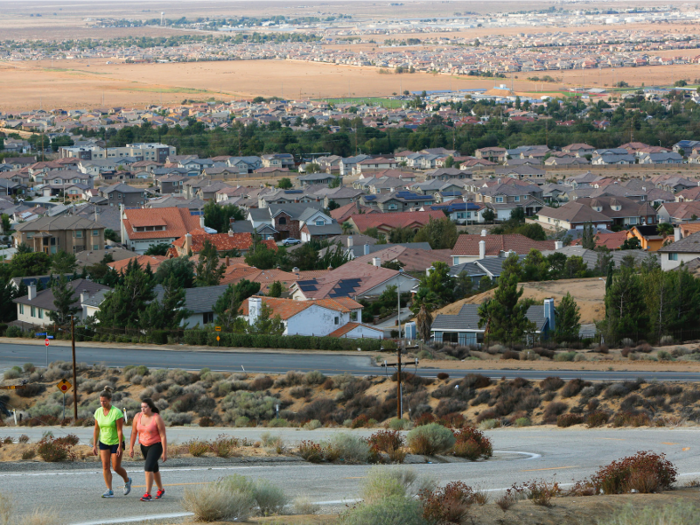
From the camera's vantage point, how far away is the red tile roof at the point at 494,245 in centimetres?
5677

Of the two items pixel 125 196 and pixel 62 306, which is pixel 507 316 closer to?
pixel 62 306

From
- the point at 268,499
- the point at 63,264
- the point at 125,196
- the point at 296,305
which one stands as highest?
the point at 125,196

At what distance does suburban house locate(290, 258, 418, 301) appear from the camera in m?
46.7

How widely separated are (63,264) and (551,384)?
35.5 meters

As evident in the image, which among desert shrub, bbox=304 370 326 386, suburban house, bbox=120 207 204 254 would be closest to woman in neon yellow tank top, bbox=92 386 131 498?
desert shrub, bbox=304 370 326 386

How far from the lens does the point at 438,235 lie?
216ft

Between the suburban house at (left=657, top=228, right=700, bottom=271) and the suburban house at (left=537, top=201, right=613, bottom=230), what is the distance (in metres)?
25.6

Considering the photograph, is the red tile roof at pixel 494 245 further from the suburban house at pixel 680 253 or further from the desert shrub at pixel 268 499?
the desert shrub at pixel 268 499

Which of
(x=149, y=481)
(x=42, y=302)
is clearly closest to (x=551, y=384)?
(x=149, y=481)

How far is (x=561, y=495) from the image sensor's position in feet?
38.5

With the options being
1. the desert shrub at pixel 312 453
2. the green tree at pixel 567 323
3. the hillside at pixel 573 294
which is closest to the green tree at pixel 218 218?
the hillside at pixel 573 294

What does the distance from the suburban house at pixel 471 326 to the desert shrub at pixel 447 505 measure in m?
27.4

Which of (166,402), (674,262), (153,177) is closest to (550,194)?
(674,262)

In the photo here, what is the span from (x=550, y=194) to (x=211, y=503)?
86195 mm
